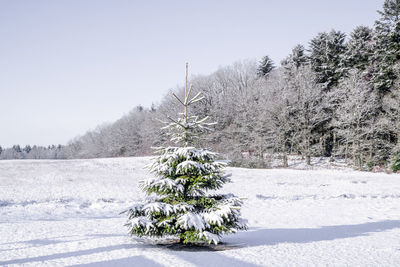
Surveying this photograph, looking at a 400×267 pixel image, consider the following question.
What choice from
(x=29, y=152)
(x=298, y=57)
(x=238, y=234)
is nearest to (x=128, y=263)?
(x=238, y=234)

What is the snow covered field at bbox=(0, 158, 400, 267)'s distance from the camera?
6.00 meters

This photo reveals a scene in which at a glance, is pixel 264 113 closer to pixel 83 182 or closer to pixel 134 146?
pixel 83 182

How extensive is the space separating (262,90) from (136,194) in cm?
2820

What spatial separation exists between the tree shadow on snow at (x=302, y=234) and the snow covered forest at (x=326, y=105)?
65.9ft

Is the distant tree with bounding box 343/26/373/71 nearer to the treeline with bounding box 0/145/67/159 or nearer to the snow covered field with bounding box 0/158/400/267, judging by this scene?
the snow covered field with bounding box 0/158/400/267

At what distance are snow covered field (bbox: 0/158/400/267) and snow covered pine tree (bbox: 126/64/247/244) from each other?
46cm

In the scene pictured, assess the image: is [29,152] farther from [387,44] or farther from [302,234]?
[302,234]

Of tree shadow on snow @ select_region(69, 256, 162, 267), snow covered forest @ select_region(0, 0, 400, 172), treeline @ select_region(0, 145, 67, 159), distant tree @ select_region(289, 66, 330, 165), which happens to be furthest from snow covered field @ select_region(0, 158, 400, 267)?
treeline @ select_region(0, 145, 67, 159)

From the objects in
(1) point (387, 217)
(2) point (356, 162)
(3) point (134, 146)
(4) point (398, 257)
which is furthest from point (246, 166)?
(3) point (134, 146)

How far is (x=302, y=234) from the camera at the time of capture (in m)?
8.48

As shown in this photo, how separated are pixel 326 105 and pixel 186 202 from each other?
32.6 metres

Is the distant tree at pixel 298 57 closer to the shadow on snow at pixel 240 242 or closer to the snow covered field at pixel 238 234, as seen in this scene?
the snow covered field at pixel 238 234

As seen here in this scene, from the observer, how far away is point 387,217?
11.3 metres

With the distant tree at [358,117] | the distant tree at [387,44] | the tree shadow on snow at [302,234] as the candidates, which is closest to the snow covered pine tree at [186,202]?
the tree shadow on snow at [302,234]
